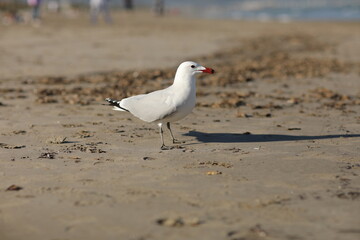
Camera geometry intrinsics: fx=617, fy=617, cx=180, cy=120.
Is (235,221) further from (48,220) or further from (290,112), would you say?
(290,112)

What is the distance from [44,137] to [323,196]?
353 centimetres

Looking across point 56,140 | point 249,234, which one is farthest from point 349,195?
point 56,140

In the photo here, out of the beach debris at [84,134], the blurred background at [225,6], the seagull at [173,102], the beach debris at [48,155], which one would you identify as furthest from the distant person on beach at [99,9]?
the beach debris at [48,155]

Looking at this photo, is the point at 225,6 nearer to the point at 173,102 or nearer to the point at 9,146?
the point at 173,102

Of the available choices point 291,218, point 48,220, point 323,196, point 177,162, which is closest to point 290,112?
point 177,162

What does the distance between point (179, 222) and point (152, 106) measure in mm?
2640

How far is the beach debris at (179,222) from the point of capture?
4383 mm

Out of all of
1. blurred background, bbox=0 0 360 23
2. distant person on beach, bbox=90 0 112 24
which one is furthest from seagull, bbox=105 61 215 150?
blurred background, bbox=0 0 360 23

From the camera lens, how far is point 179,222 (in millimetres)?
4422

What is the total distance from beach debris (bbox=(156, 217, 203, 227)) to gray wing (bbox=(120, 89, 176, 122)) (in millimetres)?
2408

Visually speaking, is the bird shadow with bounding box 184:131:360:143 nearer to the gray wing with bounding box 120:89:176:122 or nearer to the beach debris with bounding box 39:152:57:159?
the gray wing with bounding box 120:89:176:122

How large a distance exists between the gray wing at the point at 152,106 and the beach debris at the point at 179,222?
241 cm

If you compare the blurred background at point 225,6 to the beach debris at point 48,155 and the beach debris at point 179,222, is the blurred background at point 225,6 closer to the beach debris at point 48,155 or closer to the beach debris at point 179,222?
the beach debris at point 48,155

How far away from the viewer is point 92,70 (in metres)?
13.7
